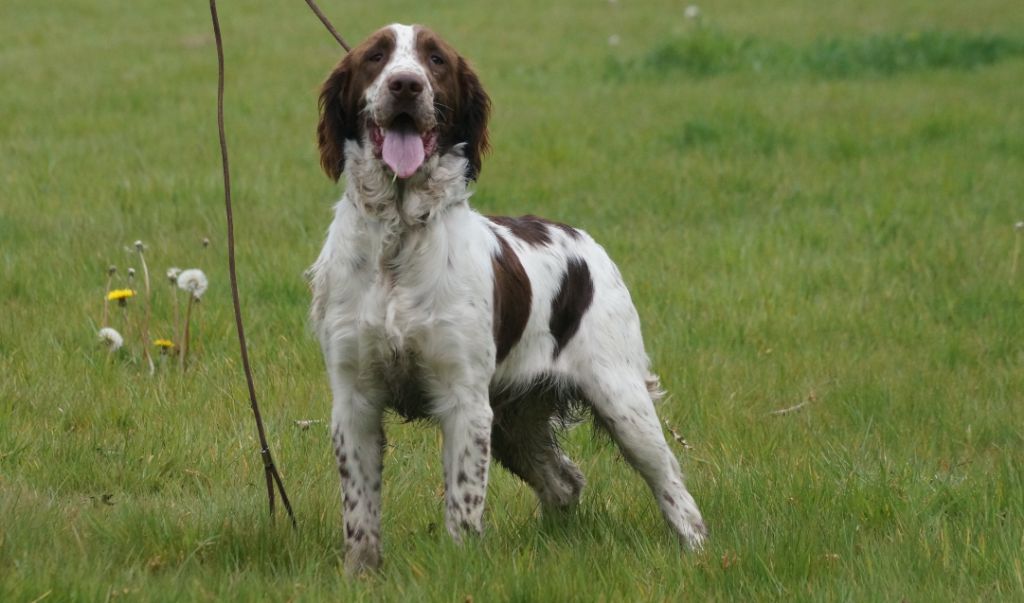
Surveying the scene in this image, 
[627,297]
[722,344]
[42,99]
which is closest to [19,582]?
[627,297]

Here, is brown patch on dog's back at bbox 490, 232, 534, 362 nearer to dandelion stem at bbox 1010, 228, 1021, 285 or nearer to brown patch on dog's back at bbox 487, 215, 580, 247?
brown patch on dog's back at bbox 487, 215, 580, 247

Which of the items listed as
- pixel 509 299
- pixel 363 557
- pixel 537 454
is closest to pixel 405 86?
pixel 509 299

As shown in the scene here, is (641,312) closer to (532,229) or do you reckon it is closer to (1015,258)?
(1015,258)

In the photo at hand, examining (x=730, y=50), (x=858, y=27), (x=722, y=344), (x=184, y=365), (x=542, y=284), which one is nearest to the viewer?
(x=542, y=284)

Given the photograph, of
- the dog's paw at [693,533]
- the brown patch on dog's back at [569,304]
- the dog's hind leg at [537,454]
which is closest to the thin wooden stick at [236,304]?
the dog's hind leg at [537,454]

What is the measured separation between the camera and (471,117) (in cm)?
434

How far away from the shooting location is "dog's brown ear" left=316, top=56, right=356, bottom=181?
421 cm

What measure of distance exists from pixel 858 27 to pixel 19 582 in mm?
15583

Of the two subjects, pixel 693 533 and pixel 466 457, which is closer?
pixel 466 457

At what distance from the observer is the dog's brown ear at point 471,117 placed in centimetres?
430

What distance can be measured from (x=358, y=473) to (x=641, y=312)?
308cm

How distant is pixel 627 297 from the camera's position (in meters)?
4.71

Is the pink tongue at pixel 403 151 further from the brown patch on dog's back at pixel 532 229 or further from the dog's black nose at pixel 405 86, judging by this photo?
the brown patch on dog's back at pixel 532 229

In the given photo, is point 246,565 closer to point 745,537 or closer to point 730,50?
point 745,537
